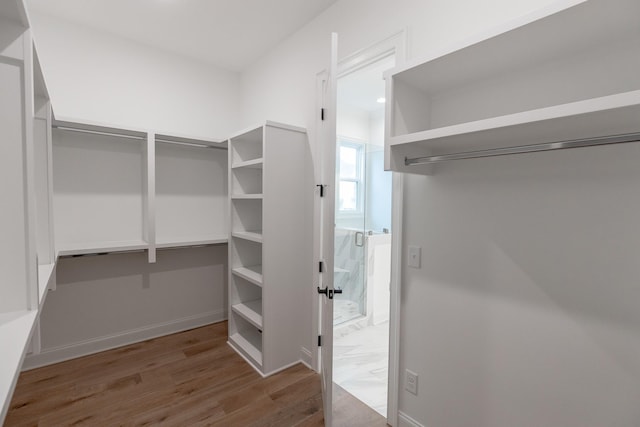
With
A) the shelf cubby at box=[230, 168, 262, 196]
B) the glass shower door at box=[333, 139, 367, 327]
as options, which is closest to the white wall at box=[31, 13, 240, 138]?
the shelf cubby at box=[230, 168, 262, 196]

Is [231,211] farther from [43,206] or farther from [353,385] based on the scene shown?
[353,385]

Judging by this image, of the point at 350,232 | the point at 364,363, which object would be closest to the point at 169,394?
the point at 364,363

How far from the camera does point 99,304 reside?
2.70 meters

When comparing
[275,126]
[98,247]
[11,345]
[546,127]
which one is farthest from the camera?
[98,247]

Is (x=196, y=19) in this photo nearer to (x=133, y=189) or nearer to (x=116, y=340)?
(x=133, y=189)

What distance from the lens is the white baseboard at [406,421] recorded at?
1708 millimetres

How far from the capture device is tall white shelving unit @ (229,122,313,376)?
7.66ft

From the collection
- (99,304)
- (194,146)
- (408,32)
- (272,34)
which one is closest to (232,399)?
(99,304)

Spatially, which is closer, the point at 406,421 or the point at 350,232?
the point at 406,421

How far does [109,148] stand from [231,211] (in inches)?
48.3

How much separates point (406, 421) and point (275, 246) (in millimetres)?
1435

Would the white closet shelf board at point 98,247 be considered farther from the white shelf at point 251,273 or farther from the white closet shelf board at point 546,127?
the white closet shelf board at point 546,127

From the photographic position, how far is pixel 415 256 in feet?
5.56

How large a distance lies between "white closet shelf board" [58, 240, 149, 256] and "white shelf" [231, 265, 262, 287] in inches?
32.2
